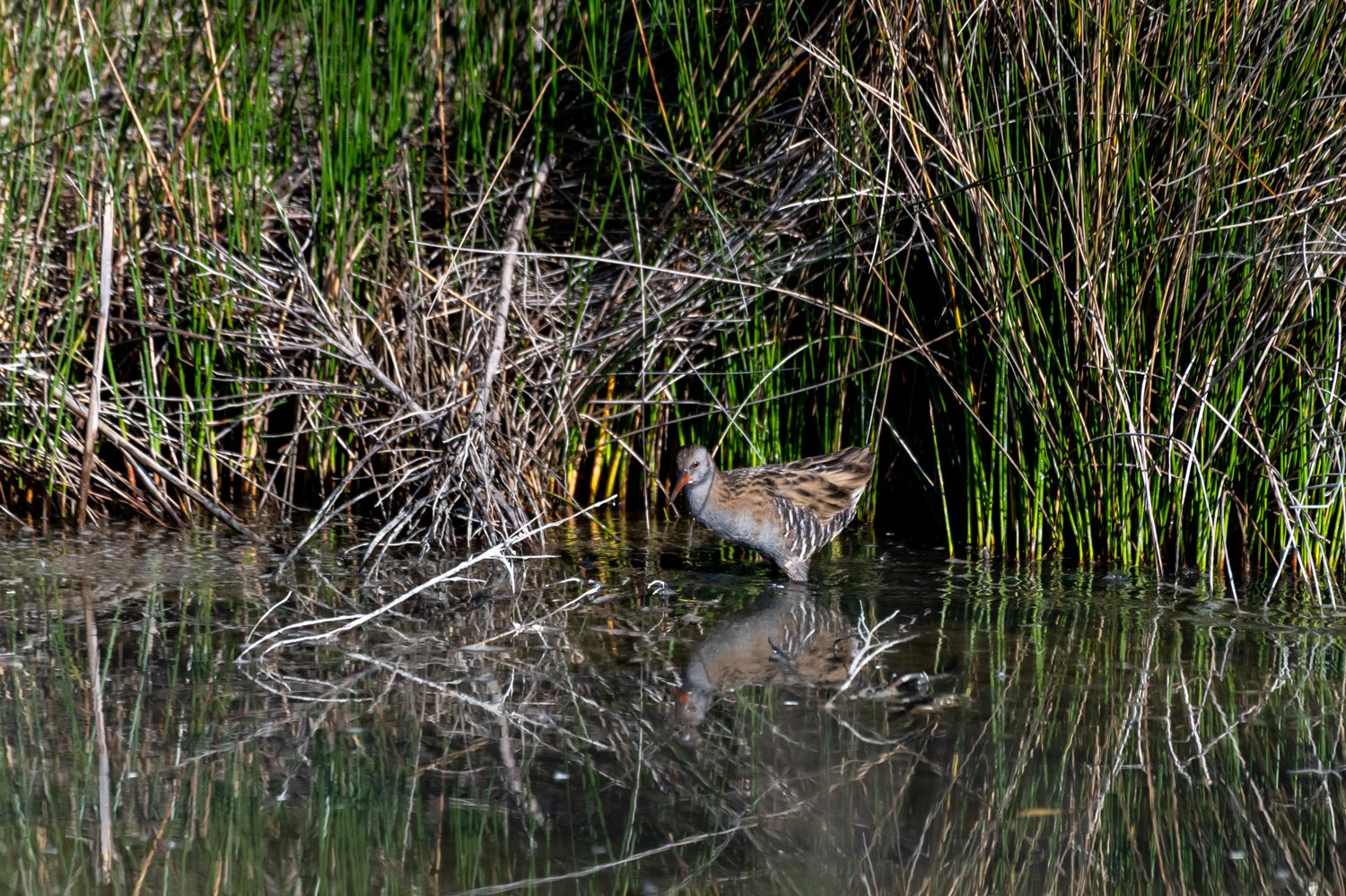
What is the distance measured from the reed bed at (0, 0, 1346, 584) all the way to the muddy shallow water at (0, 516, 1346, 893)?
52cm

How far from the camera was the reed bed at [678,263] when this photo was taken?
4422mm

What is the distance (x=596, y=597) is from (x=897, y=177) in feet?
5.89

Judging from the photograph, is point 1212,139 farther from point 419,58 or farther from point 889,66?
point 419,58

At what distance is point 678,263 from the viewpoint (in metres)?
5.59

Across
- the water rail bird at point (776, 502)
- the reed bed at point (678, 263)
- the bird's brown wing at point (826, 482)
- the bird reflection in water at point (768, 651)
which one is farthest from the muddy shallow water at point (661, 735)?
the reed bed at point (678, 263)

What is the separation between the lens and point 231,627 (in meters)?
4.00

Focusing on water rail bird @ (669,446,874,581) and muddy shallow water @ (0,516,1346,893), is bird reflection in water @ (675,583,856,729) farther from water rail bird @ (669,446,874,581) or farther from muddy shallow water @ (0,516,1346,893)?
water rail bird @ (669,446,874,581)

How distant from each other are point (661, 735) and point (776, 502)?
→ 5.33ft

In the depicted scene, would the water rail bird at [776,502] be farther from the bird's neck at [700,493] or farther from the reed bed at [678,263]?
the reed bed at [678,263]

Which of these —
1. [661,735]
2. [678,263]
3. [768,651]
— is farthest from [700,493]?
[661,735]

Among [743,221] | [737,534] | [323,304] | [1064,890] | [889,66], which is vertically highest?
[889,66]

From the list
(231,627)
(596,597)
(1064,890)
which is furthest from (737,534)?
(1064,890)

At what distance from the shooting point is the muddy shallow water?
2596mm

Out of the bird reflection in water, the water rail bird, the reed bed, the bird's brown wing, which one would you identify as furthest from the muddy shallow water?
the reed bed
